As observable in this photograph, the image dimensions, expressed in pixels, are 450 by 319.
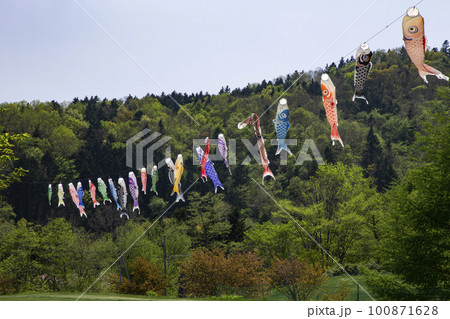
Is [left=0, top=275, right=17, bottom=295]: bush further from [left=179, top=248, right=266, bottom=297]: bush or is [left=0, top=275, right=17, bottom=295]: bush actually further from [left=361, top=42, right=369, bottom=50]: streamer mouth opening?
[left=361, top=42, right=369, bottom=50]: streamer mouth opening

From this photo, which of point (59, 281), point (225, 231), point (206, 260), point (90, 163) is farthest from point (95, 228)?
point (206, 260)

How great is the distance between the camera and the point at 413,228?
11031 mm

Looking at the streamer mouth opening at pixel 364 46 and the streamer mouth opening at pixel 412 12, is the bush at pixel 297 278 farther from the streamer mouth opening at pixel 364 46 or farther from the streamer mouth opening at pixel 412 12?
the streamer mouth opening at pixel 412 12

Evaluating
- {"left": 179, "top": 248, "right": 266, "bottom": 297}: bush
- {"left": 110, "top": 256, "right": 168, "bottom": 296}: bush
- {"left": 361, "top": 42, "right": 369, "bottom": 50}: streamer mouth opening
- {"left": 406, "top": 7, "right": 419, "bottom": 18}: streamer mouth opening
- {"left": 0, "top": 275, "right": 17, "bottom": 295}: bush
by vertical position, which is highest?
{"left": 406, "top": 7, "right": 419, "bottom": 18}: streamer mouth opening

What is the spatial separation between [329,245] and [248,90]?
66518mm

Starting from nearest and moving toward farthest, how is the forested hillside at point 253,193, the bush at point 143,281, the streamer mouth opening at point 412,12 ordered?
the streamer mouth opening at point 412,12 → the forested hillside at point 253,193 → the bush at point 143,281

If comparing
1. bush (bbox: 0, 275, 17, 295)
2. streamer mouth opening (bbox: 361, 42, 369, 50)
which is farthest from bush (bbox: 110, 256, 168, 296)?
streamer mouth opening (bbox: 361, 42, 369, 50)

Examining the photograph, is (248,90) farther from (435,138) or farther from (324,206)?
(435,138)

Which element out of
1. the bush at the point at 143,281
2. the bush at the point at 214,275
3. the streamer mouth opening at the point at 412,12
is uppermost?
the streamer mouth opening at the point at 412,12

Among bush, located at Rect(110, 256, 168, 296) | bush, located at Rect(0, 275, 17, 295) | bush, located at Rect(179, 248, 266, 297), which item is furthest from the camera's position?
bush, located at Rect(0, 275, 17, 295)

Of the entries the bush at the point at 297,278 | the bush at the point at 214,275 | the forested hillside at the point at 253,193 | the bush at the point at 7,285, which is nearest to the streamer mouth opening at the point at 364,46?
the forested hillside at the point at 253,193

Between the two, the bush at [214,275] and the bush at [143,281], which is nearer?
the bush at [214,275]

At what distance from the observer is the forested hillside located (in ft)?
37.3

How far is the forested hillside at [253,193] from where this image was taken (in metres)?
11.4
